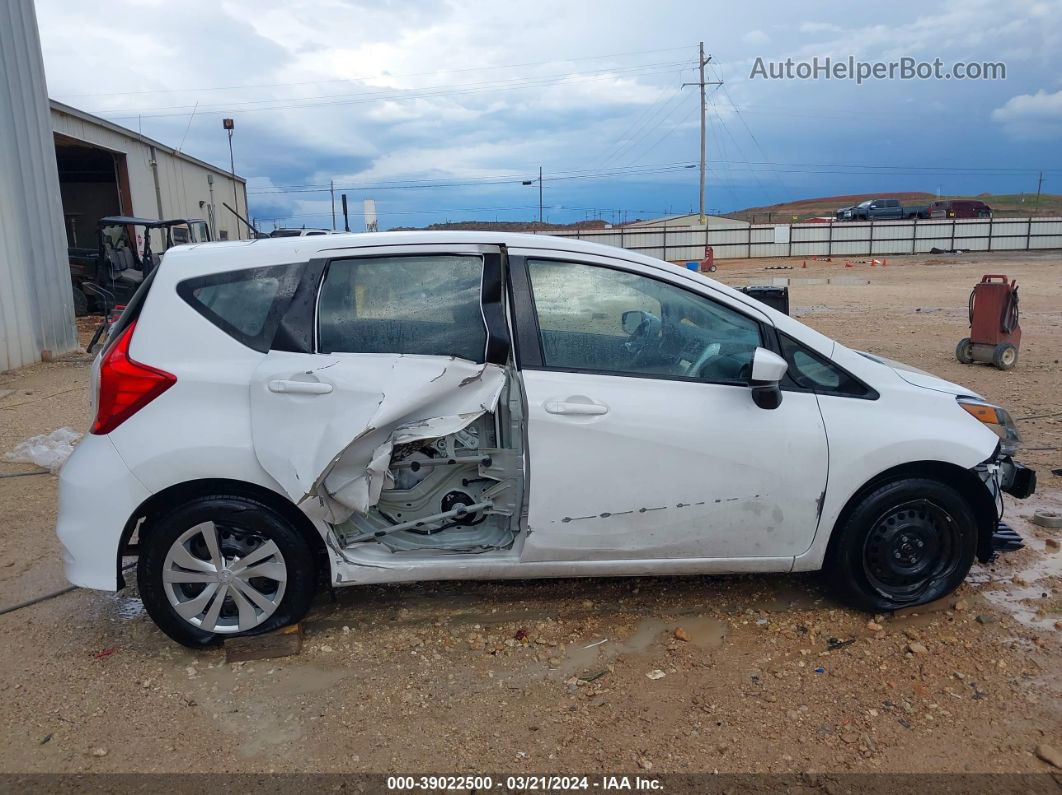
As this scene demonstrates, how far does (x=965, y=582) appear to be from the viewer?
3957mm

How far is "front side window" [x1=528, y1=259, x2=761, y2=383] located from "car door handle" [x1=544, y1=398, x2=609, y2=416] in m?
0.19

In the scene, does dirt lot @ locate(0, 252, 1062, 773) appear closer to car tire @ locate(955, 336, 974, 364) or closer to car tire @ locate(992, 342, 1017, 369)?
car tire @ locate(992, 342, 1017, 369)

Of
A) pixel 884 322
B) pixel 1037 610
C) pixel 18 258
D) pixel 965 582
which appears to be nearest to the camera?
pixel 1037 610

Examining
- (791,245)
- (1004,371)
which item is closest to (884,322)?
(1004,371)

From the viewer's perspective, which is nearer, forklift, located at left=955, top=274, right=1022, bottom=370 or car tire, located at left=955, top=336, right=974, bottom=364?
forklift, located at left=955, top=274, right=1022, bottom=370

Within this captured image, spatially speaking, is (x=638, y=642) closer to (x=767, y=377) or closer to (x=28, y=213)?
(x=767, y=377)

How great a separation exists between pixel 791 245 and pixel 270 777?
41999 mm

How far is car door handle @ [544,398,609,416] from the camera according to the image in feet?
10.7

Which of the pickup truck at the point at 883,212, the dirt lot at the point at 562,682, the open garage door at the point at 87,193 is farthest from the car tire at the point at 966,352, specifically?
the pickup truck at the point at 883,212

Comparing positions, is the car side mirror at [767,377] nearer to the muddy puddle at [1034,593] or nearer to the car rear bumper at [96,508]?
the muddy puddle at [1034,593]

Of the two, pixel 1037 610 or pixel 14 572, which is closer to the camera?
pixel 1037 610

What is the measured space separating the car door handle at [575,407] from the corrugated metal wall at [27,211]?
400 inches

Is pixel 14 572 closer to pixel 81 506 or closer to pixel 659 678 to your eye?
pixel 81 506

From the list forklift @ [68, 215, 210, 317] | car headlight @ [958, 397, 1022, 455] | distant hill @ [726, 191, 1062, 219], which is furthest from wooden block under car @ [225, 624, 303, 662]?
distant hill @ [726, 191, 1062, 219]
